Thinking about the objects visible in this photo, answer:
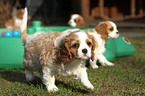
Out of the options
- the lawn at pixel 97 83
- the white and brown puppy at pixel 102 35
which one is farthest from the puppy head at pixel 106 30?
the lawn at pixel 97 83

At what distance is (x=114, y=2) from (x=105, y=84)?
1614 centimetres

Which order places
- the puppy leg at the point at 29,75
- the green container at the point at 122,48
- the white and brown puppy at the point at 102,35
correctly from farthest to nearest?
the green container at the point at 122,48
the white and brown puppy at the point at 102,35
the puppy leg at the point at 29,75

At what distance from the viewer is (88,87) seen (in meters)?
3.38

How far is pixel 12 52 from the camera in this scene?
5.01 metres

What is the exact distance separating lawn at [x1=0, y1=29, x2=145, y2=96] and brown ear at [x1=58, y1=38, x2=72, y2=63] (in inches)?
23.4

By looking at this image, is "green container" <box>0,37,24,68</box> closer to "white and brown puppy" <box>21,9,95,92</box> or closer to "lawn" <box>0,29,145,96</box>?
"lawn" <box>0,29,145,96</box>

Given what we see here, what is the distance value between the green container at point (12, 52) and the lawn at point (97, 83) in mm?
169

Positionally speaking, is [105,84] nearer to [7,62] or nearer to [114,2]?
[7,62]

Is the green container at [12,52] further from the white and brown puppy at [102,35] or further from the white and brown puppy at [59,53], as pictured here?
the white and brown puppy at [102,35]

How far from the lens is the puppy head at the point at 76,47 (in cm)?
304

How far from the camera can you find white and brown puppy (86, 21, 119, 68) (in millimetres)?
5234

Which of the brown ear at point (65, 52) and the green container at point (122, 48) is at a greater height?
the brown ear at point (65, 52)

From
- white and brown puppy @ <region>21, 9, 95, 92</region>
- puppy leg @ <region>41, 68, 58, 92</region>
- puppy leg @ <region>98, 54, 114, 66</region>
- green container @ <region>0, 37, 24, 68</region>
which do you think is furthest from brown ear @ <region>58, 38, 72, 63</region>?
puppy leg @ <region>98, 54, 114, 66</region>

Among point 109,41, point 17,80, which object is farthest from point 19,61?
point 109,41
